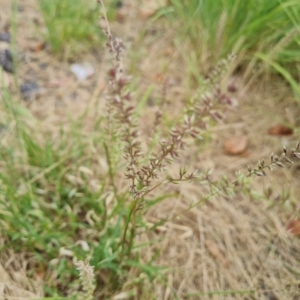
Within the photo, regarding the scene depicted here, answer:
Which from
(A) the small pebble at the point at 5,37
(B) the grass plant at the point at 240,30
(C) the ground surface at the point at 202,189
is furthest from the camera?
(A) the small pebble at the point at 5,37

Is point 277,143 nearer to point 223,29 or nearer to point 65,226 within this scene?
point 223,29

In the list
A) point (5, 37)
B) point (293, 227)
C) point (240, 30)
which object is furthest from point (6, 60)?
point (293, 227)

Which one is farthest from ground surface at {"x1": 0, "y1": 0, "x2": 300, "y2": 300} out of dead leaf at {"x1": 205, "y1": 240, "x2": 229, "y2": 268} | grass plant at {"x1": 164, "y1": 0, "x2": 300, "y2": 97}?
grass plant at {"x1": 164, "y1": 0, "x2": 300, "y2": 97}

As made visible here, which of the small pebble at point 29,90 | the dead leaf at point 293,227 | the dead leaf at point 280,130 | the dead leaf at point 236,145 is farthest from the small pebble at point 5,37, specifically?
the dead leaf at point 293,227

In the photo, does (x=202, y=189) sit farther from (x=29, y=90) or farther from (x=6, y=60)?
(x=6, y=60)

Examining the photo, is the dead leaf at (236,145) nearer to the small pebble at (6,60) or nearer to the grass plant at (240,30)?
the grass plant at (240,30)

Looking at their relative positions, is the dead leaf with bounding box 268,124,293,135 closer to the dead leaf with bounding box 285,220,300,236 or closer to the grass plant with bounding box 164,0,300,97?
the grass plant with bounding box 164,0,300,97
